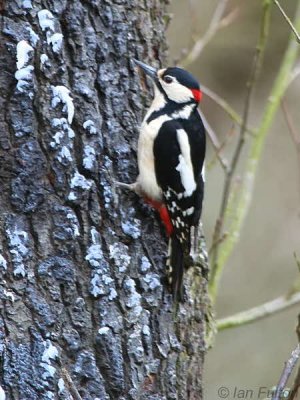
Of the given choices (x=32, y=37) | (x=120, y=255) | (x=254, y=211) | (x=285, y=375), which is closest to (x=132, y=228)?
(x=120, y=255)

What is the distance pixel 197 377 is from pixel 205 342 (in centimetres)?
18

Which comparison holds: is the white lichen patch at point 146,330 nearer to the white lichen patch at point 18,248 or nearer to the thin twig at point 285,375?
the white lichen patch at point 18,248

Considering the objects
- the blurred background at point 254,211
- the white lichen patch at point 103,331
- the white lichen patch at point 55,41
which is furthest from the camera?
the blurred background at point 254,211

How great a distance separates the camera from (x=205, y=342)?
326cm

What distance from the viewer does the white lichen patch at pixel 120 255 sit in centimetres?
288

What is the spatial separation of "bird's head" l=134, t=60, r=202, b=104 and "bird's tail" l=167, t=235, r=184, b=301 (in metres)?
0.58

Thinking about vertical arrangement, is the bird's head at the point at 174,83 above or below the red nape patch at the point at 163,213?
above

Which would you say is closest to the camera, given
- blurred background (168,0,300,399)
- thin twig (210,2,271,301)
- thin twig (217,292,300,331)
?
thin twig (210,2,271,301)

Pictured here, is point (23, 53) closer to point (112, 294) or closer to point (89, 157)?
point (89, 157)

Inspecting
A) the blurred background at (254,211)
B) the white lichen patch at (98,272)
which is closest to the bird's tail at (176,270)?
the white lichen patch at (98,272)

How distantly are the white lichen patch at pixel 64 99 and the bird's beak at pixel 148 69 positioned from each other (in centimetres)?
35

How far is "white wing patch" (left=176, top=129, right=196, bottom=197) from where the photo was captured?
126 inches

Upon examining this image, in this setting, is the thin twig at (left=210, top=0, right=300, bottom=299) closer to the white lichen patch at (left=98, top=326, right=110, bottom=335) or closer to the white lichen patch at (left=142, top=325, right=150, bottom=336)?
the white lichen patch at (left=142, top=325, right=150, bottom=336)

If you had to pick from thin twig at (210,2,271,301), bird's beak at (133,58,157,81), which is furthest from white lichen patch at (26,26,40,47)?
thin twig at (210,2,271,301)
